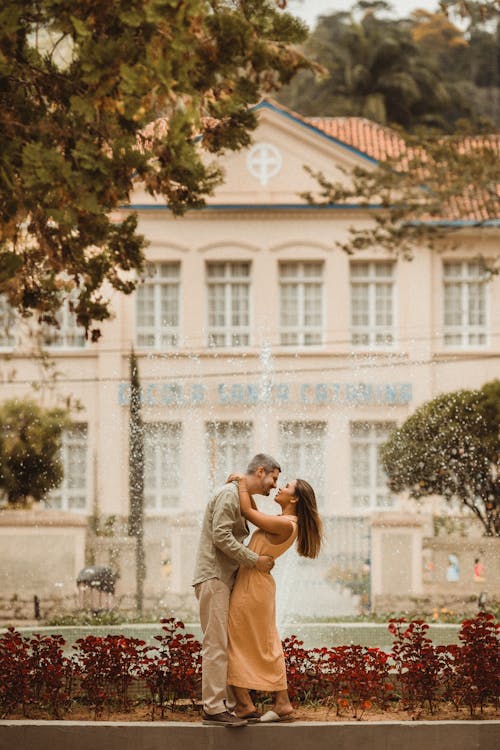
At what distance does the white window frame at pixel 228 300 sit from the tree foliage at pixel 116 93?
23777 millimetres

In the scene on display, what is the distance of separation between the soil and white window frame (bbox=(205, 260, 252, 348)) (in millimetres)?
25163

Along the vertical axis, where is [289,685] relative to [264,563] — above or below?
below

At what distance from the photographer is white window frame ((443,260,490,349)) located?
33625 mm

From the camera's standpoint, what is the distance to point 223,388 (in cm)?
3259

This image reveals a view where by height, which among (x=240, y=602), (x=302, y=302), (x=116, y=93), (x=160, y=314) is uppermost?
(x=302, y=302)

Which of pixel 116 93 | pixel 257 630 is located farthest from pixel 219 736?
pixel 116 93

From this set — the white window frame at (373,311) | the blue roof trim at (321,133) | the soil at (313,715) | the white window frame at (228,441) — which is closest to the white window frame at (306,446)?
the white window frame at (228,441)

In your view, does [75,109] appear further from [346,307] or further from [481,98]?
[481,98]

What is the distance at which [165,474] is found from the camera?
1286 inches

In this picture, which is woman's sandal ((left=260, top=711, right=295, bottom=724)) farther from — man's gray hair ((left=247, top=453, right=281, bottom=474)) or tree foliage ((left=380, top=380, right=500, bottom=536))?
tree foliage ((left=380, top=380, right=500, bottom=536))

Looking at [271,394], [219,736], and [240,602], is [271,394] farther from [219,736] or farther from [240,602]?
[219,736]

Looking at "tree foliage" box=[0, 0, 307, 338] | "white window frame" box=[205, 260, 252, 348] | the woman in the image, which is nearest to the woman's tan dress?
the woman

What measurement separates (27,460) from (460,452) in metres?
8.50

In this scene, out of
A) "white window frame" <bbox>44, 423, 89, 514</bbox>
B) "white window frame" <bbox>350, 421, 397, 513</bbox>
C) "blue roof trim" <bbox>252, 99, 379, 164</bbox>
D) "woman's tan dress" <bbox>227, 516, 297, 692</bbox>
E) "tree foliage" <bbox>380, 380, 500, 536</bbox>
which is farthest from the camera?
"blue roof trim" <bbox>252, 99, 379, 164</bbox>
